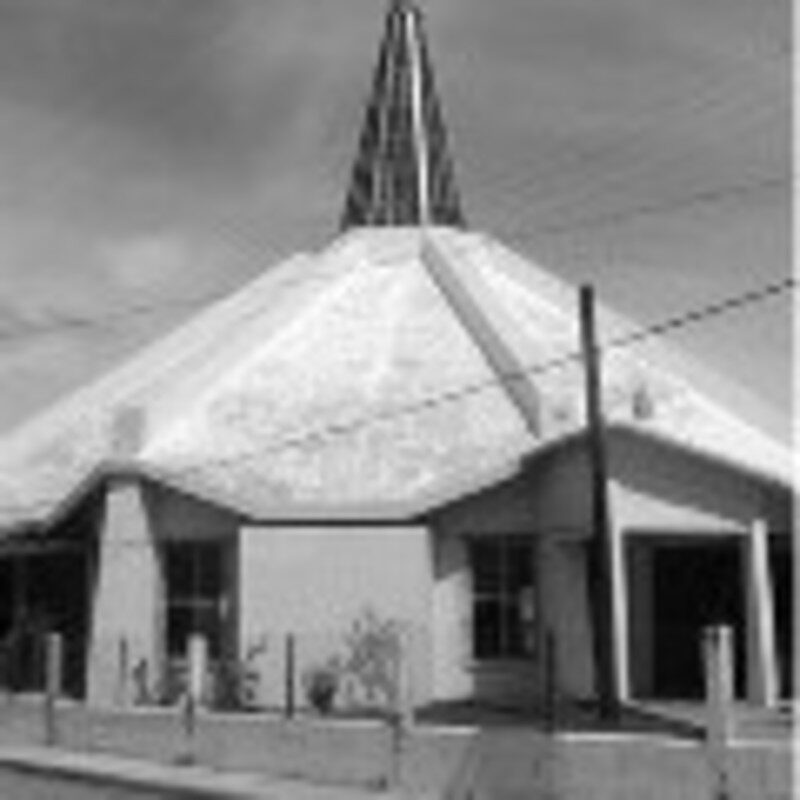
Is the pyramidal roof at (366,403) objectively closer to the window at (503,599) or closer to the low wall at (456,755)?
the window at (503,599)

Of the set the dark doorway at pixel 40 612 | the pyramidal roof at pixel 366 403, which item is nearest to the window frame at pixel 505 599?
the pyramidal roof at pixel 366 403

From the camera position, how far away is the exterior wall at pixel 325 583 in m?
26.7

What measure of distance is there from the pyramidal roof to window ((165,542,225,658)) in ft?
4.49

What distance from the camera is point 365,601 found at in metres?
26.8

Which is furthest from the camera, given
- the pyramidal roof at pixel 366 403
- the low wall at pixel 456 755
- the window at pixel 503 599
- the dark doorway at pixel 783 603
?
the pyramidal roof at pixel 366 403

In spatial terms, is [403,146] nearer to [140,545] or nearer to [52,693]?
[140,545]

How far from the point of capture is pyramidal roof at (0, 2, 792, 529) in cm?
2852

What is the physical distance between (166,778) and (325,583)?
6718mm

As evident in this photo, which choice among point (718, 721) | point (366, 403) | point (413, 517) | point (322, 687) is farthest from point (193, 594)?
point (718, 721)

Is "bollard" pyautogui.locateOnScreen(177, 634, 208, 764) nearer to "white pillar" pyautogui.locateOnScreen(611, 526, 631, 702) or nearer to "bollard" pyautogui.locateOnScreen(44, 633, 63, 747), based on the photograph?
"bollard" pyautogui.locateOnScreen(44, 633, 63, 747)

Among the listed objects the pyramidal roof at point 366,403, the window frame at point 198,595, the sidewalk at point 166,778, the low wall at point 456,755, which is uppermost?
the pyramidal roof at point 366,403

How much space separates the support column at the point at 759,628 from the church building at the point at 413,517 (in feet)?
0.15

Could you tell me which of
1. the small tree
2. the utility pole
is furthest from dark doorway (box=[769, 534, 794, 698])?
the small tree

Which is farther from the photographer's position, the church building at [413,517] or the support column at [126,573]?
the support column at [126,573]
